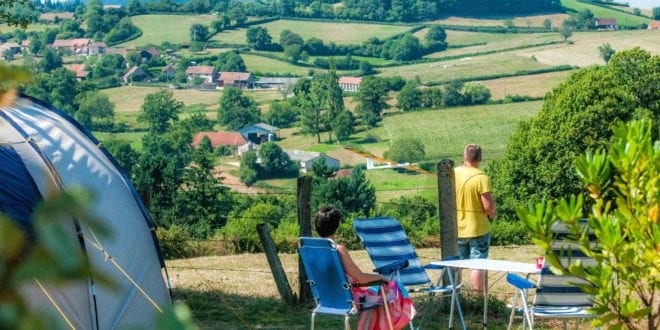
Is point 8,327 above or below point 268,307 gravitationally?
above

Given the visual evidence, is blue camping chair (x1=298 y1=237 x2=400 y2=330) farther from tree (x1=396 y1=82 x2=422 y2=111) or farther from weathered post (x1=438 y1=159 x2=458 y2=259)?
tree (x1=396 y1=82 x2=422 y2=111)

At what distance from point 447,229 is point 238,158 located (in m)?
62.8

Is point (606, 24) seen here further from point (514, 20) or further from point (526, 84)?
point (526, 84)

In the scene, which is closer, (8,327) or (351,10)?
(8,327)

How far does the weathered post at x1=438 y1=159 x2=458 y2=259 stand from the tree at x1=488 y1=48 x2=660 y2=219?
99.4 feet

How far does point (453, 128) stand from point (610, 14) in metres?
57.7

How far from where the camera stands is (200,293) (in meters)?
8.23

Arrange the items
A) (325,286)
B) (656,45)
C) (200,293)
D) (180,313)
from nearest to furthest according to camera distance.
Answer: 1. (180,313)
2. (325,286)
3. (200,293)
4. (656,45)

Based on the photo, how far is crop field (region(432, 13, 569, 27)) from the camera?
122 meters

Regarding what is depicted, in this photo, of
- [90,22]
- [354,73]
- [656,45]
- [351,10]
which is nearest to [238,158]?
[354,73]

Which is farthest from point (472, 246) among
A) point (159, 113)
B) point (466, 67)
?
point (466, 67)

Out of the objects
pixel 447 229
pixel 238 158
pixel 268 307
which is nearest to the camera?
pixel 447 229

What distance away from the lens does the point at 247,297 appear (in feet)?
26.7

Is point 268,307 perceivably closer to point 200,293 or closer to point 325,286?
point 200,293
